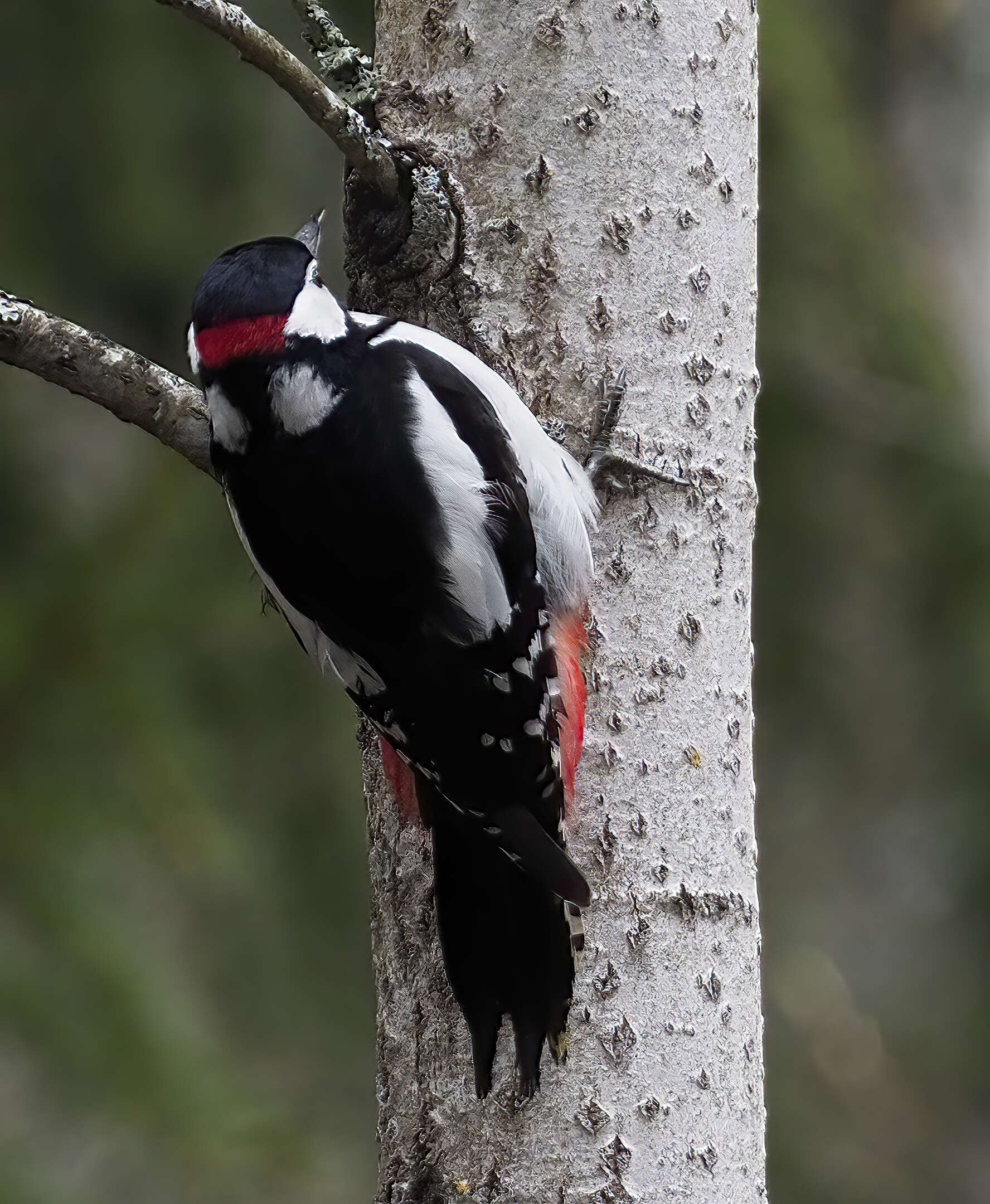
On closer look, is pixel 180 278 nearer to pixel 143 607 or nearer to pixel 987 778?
pixel 143 607

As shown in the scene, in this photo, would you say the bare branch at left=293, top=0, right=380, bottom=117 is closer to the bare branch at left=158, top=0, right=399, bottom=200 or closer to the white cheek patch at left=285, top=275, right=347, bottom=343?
the bare branch at left=158, top=0, right=399, bottom=200

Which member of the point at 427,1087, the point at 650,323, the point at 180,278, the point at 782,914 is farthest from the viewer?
the point at 782,914

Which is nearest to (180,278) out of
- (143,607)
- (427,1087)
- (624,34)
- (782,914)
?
(143,607)

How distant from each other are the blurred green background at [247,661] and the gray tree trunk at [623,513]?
45.3 inches

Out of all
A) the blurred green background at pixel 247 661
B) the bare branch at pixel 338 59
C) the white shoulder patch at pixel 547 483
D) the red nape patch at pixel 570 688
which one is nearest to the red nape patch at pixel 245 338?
the white shoulder patch at pixel 547 483

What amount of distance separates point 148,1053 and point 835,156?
255 cm

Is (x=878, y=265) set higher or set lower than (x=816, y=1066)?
higher

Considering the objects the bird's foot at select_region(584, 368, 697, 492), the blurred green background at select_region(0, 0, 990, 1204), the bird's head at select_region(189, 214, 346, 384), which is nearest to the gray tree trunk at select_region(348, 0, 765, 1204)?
the bird's foot at select_region(584, 368, 697, 492)

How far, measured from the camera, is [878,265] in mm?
3912

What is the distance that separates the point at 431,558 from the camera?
75.5 inches

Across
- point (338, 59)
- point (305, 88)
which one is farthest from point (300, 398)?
point (338, 59)

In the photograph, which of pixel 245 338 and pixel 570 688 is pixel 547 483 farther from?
pixel 245 338

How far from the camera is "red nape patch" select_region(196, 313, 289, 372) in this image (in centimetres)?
197

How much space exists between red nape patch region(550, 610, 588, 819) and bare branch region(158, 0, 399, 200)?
601mm
